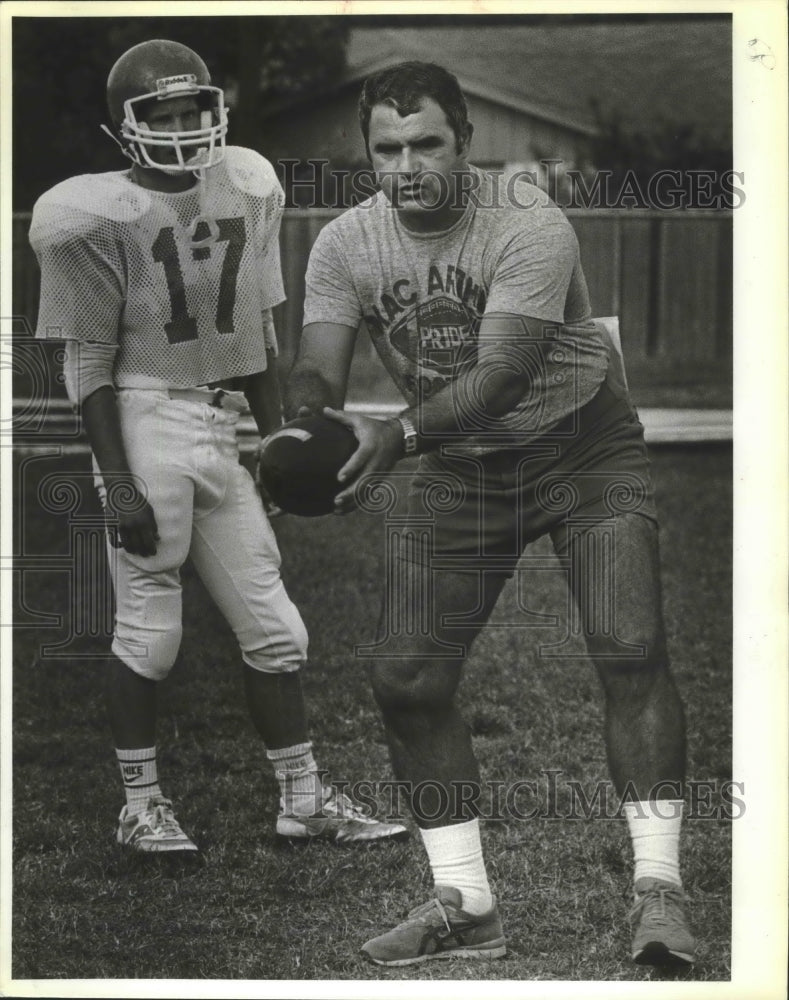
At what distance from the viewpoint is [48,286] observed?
380 cm

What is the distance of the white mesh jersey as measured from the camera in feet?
12.4

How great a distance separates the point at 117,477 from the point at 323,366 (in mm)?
558

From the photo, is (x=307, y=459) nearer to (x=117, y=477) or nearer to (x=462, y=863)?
(x=117, y=477)

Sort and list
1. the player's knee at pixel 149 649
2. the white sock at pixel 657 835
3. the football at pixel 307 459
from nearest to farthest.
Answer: the football at pixel 307 459 → the white sock at pixel 657 835 → the player's knee at pixel 149 649

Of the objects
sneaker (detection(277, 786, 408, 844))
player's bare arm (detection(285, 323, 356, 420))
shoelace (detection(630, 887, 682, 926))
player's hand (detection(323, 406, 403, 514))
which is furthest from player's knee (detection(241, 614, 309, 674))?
shoelace (detection(630, 887, 682, 926))

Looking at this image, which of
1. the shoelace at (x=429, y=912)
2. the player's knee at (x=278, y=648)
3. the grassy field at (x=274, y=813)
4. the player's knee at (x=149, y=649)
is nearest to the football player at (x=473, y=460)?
the shoelace at (x=429, y=912)

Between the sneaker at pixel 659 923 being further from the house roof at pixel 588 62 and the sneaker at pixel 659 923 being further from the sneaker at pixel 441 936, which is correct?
the house roof at pixel 588 62

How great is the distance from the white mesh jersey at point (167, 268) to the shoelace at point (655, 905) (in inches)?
60.3

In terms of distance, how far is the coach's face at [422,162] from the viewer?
3.72m

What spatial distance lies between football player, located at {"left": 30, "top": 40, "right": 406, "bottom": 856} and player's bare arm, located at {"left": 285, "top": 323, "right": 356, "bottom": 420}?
105 millimetres

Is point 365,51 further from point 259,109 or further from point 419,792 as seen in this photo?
point 419,792

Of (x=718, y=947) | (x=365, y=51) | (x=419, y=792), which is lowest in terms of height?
(x=718, y=947)

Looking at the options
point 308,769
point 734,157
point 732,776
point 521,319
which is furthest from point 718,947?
point 734,157

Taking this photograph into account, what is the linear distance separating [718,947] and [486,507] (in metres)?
1.18
